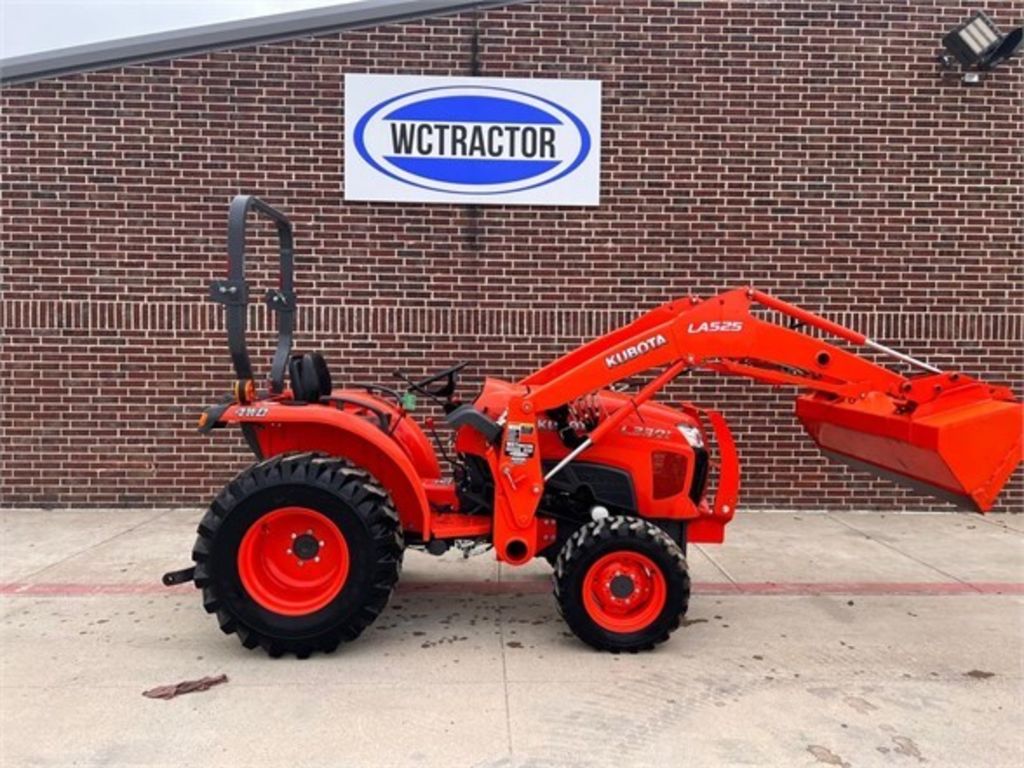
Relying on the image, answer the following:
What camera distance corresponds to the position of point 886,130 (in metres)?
7.00

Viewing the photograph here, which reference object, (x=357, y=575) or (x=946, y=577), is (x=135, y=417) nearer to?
(x=357, y=575)

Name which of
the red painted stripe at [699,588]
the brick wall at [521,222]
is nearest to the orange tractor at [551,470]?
the red painted stripe at [699,588]

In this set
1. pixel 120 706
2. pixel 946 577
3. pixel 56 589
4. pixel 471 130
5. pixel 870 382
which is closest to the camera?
pixel 120 706

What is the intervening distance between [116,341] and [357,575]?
14.2 ft

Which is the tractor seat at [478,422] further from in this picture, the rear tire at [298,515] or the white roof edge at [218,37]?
the white roof edge at [218,37]

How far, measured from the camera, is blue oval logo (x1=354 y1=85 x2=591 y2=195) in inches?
267

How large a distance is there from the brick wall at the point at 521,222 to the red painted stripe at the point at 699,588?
2082 mm

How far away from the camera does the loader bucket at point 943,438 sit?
3.62 metres

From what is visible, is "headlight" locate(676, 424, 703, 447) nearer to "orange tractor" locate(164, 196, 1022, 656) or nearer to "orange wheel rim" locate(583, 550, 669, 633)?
"orange tractor" locate(164, 196, 1022, 656)

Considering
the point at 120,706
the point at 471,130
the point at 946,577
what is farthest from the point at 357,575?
the point at 471,130

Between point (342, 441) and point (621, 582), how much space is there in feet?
5.14

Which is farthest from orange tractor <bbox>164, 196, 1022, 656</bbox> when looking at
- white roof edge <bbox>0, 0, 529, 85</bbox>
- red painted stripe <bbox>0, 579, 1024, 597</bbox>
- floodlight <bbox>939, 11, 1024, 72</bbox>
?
floodlight <bbox>939, 11, 1024, 72</bbox>

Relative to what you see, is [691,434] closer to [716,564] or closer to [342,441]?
[716,564]

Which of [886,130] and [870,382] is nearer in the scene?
[870,382]
